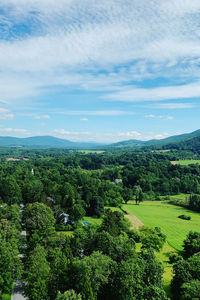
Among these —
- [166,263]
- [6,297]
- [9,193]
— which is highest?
[9,193]

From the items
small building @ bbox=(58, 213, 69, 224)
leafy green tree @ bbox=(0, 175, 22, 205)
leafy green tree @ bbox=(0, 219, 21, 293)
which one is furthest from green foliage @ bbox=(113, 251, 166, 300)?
leafy green tree @ bbox=(0, 175, 22, 205)

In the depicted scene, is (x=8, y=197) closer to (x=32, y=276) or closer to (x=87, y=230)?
(x=87, y=230)

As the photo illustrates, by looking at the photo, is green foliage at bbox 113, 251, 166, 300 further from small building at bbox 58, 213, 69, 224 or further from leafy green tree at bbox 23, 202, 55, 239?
small building at bbox 58, 213, 69, 224

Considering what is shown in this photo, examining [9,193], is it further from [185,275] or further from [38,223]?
[185,275]

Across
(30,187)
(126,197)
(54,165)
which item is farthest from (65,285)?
(54,165)

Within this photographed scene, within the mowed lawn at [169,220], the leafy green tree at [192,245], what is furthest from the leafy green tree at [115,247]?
the mowed lawn at [169,220]

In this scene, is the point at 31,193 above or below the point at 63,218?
above

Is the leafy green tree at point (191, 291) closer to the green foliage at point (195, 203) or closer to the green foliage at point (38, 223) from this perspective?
the green foliage at point (38, 223)

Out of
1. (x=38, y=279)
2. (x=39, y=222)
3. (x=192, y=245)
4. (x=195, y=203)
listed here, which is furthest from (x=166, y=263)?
(x=195, y=203)
